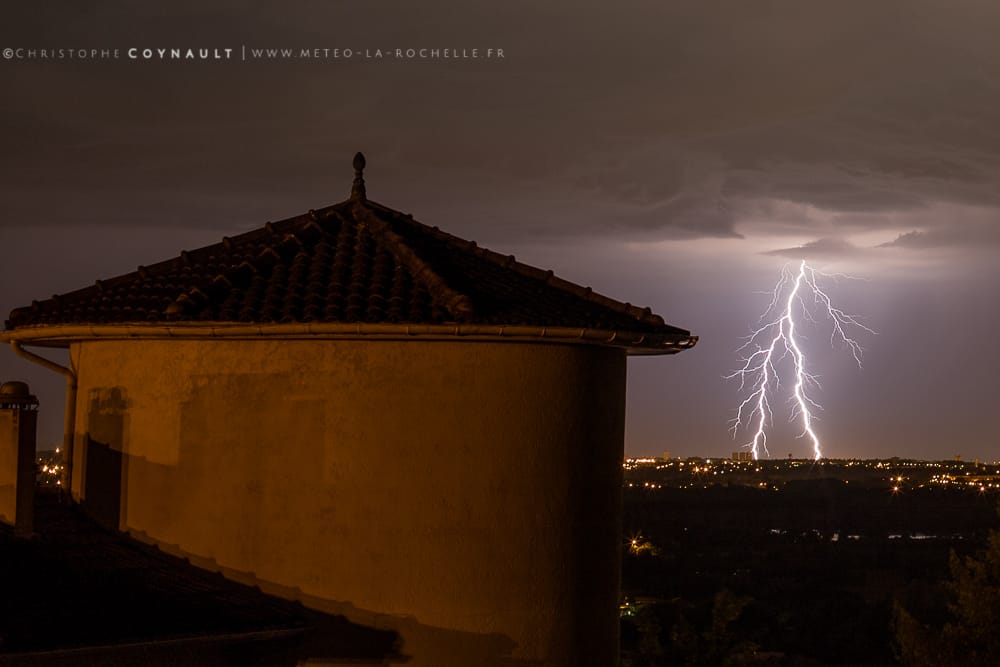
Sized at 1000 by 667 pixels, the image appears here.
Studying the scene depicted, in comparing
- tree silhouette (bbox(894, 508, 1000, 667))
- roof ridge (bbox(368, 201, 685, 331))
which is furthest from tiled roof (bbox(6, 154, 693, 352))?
tree silhouette (bbox(894, 508, 1000, 667))

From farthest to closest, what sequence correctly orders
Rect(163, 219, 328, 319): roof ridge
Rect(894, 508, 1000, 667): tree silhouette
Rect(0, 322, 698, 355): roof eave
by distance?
Rect(894, 508, 1000, 667): tree silhouette → Rect(163, 219, 328, 319): roof ridge → Rect(0, 322, 698, 355): roof eave

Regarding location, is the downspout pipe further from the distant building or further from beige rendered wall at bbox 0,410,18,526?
beige rendered wall at bbox 0,410,18,526

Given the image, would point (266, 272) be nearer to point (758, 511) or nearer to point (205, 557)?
point (205, 557)

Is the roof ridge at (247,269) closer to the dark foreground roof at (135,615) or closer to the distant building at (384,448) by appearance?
the distant building at (384,448)

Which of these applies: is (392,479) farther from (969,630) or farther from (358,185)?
(969,630)

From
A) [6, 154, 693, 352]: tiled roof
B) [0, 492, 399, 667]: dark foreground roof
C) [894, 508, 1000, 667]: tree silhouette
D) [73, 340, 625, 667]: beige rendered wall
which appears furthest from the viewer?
[894, 508, 1000, 667]: tree silhouette
